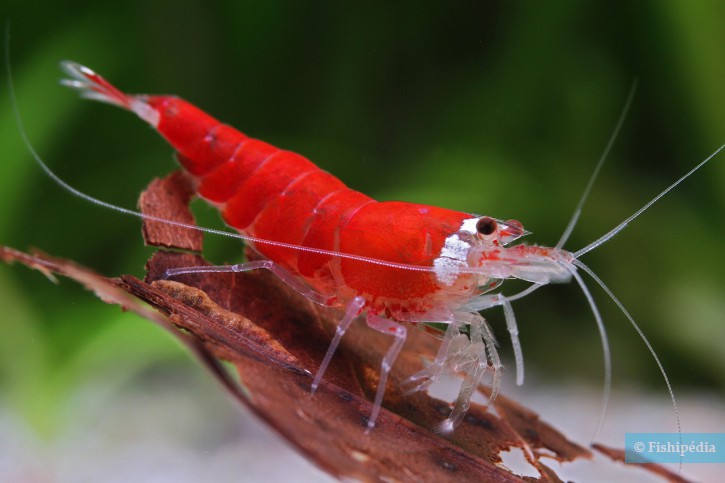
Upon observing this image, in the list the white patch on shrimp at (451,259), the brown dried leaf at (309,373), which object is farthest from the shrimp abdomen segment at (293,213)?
the white patch on shrimp at (451,259)

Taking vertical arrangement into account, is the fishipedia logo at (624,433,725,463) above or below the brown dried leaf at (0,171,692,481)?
above

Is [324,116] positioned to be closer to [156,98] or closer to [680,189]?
[156,98]

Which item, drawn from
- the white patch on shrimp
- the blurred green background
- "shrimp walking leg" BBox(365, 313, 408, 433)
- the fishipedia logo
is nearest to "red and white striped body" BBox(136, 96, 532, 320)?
the white patch on shrimp

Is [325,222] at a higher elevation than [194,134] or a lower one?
lower

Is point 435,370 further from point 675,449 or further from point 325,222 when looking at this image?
point 675,449

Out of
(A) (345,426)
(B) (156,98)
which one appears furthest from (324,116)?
(A) (345,426)

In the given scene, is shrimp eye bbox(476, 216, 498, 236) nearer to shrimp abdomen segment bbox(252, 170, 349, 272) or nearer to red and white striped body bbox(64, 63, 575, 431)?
red and white striped body bbox(64, 63, 575, 431)

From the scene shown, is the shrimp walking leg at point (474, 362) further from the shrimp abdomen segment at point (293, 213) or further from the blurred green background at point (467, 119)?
the blurred green background at point (467, 119)

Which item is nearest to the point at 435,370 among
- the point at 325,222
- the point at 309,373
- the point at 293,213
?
the point at 309,373
